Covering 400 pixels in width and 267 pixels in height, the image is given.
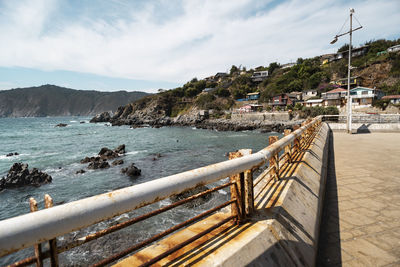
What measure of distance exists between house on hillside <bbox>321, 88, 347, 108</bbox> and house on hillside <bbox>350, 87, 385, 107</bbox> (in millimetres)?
Result: 2201

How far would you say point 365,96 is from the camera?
47500 millimetres

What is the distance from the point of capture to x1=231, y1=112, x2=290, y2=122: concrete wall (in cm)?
5166

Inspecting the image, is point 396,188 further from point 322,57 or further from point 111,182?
point 322,57

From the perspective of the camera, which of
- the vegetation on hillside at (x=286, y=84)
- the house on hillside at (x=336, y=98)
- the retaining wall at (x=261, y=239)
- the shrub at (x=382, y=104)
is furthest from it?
the vegetation on hillside at (x=286, y=84)

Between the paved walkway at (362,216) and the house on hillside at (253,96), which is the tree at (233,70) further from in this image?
the paved walkway at (362,216)

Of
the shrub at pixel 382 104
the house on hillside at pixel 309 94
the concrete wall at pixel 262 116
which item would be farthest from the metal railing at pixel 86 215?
the house on hillside at pixel 309 94

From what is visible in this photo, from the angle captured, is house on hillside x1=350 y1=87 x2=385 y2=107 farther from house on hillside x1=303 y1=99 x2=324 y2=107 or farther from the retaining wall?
the retaining wall

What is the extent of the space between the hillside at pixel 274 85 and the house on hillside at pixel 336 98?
993 centimetres

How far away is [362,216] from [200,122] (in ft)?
219

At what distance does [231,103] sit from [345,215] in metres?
82.9

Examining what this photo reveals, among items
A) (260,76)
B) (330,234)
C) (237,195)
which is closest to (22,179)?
(237,195)

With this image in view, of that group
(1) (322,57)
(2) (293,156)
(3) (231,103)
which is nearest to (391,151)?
(2) (293,156)

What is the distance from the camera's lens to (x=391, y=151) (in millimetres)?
8062

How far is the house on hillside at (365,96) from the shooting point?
46.8 m
